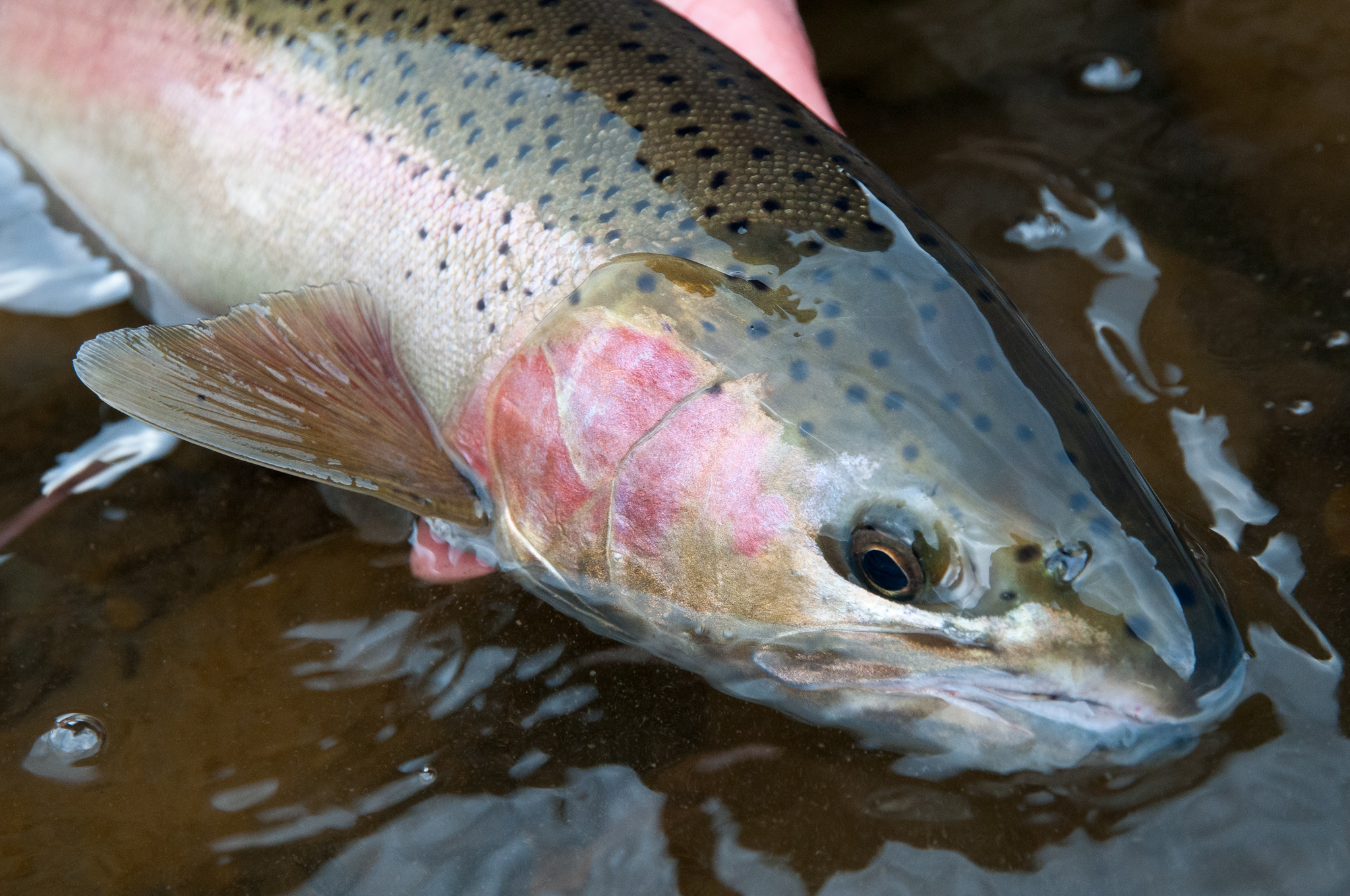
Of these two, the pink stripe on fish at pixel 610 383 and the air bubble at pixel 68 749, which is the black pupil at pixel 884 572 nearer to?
the pink stripe on fish at pixel 610 383

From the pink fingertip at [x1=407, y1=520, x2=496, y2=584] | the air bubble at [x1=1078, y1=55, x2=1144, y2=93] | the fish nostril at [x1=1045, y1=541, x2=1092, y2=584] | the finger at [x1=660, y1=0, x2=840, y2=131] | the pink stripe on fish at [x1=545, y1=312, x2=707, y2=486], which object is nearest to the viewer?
the fish nostril at [x1=1045, y1=541, x2=1092, y2=584]

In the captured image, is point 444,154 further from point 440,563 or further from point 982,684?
point 982,684

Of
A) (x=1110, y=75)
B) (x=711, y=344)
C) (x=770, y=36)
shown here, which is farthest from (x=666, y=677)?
(x=1110, y=75)

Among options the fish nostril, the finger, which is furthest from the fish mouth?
the finger

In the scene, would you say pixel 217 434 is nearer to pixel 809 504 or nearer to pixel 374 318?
pixel 374 318

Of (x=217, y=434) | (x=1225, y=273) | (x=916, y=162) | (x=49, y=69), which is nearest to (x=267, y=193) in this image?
(x=217, y=434)

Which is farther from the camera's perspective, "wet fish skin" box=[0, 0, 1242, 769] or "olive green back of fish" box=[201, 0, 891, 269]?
"olive green back of fish" box=[201, 0, 891, 269]

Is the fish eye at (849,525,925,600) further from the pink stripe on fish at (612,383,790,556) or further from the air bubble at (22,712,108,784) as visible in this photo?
the air bubble at (22,712,108,784)
